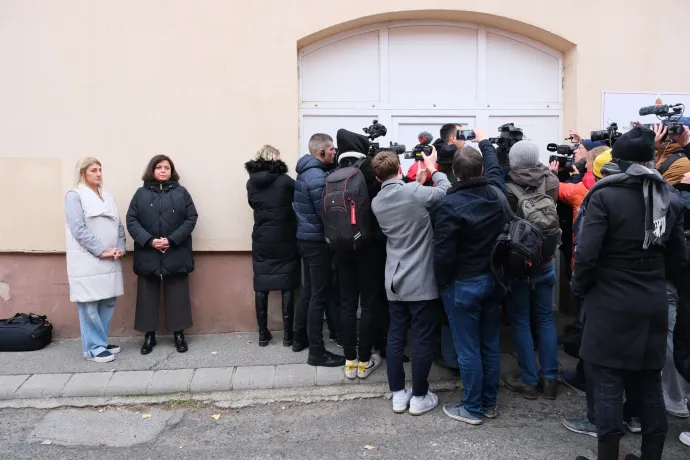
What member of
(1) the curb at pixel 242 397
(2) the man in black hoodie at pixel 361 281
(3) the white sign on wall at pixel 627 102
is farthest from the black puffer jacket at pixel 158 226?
(3) the white sign on wall at pixel 627 102

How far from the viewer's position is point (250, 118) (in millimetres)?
5312

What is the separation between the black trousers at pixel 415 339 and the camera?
3.87 meters

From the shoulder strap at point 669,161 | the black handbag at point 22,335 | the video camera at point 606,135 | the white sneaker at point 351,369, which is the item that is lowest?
the white sneaker at point 351,369

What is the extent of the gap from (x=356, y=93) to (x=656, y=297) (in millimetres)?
3746

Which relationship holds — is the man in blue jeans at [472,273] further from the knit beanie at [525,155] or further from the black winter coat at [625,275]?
the black winter coat at [625,275]

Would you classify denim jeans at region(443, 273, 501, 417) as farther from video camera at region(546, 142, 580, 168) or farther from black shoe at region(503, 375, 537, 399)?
video camera at region(546, 142, 580, 168)

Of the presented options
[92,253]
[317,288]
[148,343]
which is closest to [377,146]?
[317,288]

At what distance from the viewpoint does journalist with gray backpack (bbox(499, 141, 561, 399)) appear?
12.9 ft

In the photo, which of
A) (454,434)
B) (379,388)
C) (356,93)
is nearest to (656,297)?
(454,434)

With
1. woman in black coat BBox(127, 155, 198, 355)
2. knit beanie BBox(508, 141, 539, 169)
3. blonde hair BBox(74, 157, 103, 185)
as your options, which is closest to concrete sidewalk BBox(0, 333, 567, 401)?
woman in black coat BBox(127, 155, 198, 355)

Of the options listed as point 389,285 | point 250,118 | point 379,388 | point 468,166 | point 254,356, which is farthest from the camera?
point 250,118

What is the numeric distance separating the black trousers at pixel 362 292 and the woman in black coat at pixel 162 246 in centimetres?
167

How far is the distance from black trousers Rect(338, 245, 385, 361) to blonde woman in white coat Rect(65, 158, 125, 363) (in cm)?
220

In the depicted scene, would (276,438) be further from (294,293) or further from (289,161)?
(289,161)
